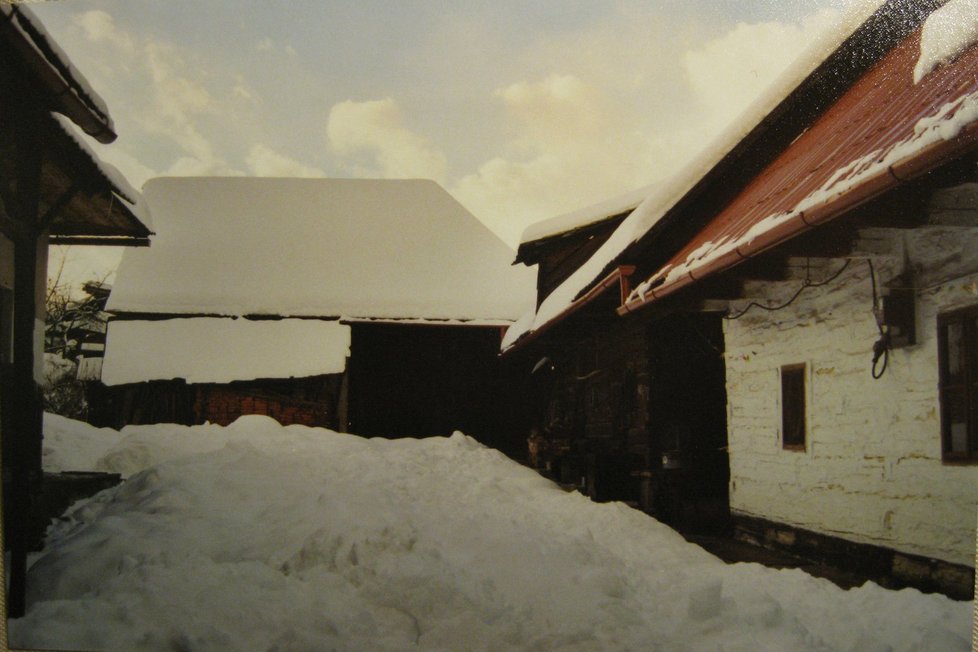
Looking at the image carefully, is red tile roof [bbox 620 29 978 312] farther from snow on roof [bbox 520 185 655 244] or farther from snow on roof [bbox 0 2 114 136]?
snow on roof [bbox 0 2 114 136]

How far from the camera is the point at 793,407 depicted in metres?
5.18

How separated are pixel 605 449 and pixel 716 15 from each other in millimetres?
5444

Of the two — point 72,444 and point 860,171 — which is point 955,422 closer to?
point 860,171

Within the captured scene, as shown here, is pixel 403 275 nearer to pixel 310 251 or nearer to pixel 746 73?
pixel 310 251

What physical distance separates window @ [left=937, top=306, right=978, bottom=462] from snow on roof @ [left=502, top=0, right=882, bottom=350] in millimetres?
1692

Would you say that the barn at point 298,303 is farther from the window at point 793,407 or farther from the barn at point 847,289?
the window at point 793,407

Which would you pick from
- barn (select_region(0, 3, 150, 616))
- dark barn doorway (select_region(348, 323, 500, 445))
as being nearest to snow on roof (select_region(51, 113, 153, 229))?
barn (select_region(0, 3, 150, 616))

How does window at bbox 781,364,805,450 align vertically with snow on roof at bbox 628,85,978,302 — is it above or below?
below

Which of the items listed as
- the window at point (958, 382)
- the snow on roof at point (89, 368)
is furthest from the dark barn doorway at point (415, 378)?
the window at point (958, 382)

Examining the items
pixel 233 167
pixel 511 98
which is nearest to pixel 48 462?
pixel 233 167

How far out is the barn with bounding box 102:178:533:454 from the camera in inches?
185

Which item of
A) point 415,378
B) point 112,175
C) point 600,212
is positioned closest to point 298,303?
point 415,378

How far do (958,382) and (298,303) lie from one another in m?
4.43

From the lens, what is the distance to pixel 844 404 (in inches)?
173
